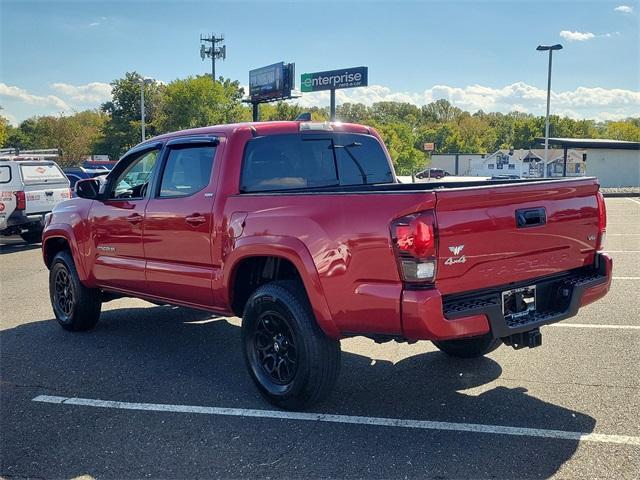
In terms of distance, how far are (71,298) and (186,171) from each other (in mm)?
2340

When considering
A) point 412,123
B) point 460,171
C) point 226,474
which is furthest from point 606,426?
point 412,123

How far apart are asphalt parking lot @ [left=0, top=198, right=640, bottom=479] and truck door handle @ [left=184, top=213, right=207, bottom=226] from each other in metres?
1.27

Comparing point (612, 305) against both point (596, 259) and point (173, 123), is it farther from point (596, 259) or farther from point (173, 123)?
point (173, 123)

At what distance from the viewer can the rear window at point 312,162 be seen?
4.84 metres

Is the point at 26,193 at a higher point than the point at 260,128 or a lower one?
lower

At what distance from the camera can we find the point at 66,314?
21.5ft

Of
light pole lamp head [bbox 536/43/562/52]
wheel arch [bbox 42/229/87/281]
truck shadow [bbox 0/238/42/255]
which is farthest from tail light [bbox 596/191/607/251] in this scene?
light pole lamp head [bbox 536/43/562/52]

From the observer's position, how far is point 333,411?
4.23 meters

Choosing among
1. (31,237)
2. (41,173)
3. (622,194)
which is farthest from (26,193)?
(622,194)

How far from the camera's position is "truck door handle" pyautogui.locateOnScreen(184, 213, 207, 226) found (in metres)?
4.75

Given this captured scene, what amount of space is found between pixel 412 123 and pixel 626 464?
121 meters

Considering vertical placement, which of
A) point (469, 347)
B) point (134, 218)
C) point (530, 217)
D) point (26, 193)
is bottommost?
point (469, 347)

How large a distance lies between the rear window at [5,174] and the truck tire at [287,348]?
419 inches

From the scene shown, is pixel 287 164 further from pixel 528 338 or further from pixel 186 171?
pixel 528 338
